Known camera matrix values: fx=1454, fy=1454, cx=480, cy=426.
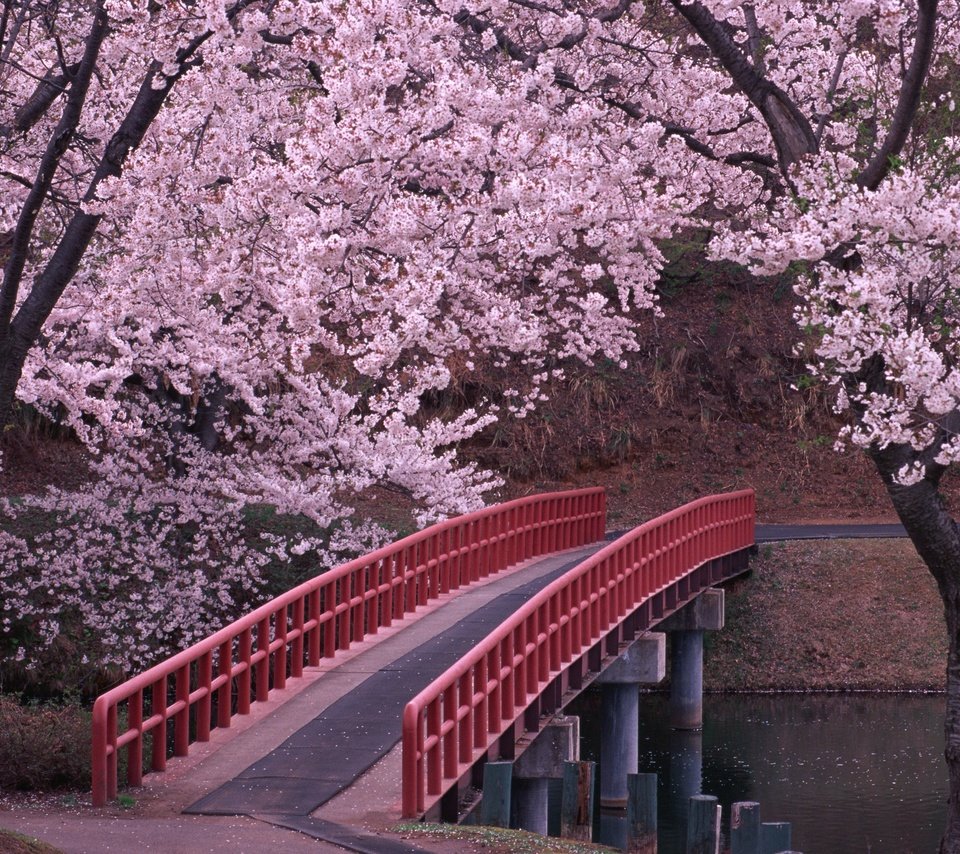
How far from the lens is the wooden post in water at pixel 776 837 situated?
11617 millimetres

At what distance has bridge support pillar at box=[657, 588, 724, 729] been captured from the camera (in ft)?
78.5

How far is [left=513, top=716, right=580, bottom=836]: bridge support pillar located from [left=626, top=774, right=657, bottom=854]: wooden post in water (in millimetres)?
761

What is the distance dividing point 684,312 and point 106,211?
89.6ft

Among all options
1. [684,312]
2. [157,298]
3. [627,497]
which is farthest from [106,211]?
[684,312]

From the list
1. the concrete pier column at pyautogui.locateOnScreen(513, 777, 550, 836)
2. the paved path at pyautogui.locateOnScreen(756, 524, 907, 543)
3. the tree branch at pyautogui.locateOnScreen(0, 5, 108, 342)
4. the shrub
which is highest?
the tree branch at pyautogui.locateOnScreen(0, 5, 108, 342)

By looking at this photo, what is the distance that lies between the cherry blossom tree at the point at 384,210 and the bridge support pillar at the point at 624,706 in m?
3.13

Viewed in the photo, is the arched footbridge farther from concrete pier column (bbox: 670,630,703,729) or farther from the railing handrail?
concrete pier column (bbox: 670,630,703,729)

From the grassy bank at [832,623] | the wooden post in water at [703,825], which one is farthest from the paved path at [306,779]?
the grassy bank at [832,623]

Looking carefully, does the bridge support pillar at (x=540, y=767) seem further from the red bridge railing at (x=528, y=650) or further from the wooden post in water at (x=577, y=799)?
the red bridge railing at (x=528, y=650)

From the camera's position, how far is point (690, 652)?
24.3 meters

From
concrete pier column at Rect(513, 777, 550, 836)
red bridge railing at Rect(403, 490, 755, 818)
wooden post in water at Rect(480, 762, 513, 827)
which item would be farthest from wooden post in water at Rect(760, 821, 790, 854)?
concrete pier column at Rect(513, 777, 550, 836)

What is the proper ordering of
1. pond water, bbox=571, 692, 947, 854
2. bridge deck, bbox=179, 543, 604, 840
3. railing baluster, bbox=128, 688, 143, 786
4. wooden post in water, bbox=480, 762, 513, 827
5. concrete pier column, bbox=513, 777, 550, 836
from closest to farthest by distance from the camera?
bridge deck, bbox=179, 543, 604, 840, railing baluster, bbox=128, 688, 143, 786, wooden post in water, bbox=480, 762, 513, 827, concrete pier column, bbox=513, 777, 550, 836, pond water, bbox=571, 692, 947, 854

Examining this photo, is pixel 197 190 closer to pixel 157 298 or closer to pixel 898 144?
pixel 157 298

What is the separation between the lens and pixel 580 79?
1791 centimetres
